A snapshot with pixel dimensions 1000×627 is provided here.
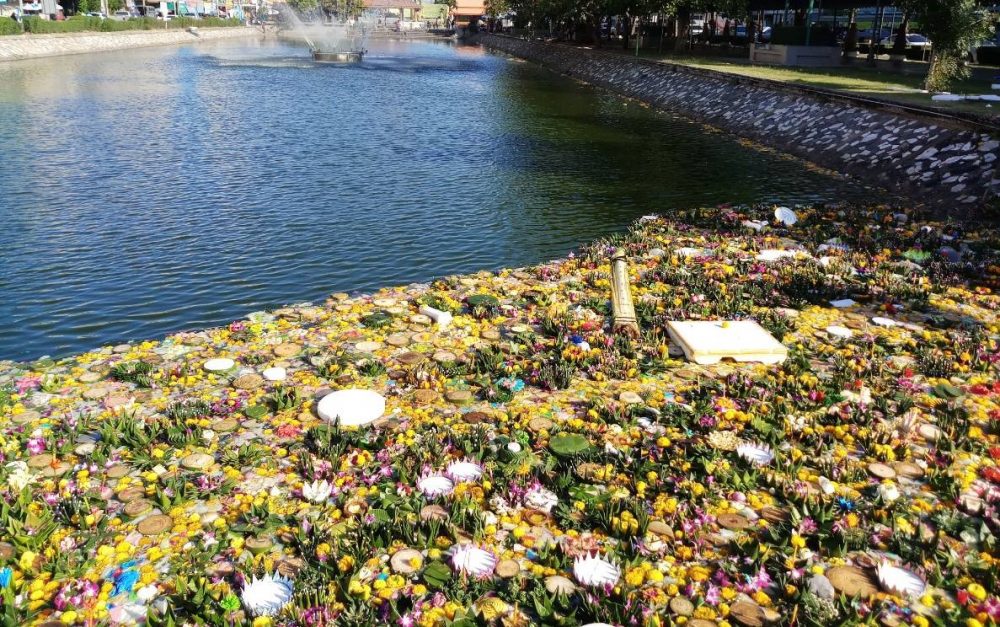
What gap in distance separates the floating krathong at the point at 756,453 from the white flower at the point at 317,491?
4.62 m

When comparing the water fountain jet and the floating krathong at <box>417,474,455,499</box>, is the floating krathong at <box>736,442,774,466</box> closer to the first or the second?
the floating krathong at <box>417,474,455,499</box>

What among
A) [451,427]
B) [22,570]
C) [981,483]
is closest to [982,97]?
[981,483]

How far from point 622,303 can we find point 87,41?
91.7 m

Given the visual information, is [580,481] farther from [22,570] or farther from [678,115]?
[678,115]

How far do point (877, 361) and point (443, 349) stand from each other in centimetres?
656

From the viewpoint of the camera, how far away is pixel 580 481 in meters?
8.15

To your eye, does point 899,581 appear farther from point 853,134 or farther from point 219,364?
point 853,134

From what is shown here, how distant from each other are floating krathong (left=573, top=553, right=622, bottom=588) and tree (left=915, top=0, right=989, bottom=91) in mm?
31911

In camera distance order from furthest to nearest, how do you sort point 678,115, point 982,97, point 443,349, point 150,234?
point 678,115
point 982,97
point 150,234
point 443,349

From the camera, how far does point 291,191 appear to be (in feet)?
77.9

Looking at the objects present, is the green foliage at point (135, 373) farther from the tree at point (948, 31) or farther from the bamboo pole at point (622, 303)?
the tree at point (948, 31)

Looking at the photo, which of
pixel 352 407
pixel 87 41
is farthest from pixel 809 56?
pixel 87 41

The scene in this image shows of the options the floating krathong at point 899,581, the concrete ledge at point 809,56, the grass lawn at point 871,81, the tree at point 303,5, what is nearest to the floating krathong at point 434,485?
the floating krathong at point 899,581

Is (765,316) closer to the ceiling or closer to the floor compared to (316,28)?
closer to the floor
